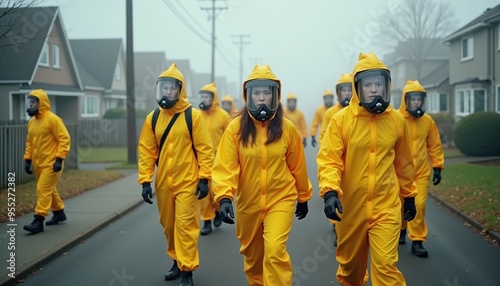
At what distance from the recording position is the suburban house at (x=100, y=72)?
38.9m

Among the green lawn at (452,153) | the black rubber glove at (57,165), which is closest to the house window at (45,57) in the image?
the green lawn at (452,153)

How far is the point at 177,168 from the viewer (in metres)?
6.32

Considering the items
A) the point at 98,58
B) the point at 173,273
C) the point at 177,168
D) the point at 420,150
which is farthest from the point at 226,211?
the point at 98,58

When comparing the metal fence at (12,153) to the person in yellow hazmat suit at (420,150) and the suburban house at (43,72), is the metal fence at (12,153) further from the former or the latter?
the person in yellow hazmat suit at (420,150)

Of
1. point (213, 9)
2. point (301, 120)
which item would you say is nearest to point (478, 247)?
point (301, 120)

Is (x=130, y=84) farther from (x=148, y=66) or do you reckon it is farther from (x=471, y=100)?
(x=148, y=66)

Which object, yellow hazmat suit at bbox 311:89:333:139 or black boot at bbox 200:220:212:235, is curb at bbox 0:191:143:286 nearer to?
black boot at bbox 200:220:212:235

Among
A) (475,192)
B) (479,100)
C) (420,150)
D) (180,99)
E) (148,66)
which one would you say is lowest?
(475,192)

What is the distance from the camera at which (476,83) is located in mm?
29328

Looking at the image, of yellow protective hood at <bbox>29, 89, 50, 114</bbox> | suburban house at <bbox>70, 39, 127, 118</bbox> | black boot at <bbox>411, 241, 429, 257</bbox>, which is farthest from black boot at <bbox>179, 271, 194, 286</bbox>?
suburban house at <bbox>70, 39, 127, 118</bbox>

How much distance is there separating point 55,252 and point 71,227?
5.80 ft

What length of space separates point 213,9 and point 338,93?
31.1m

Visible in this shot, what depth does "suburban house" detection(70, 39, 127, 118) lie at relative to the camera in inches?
1532

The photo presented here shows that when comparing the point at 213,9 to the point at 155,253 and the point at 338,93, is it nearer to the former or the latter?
the point at 338,93
